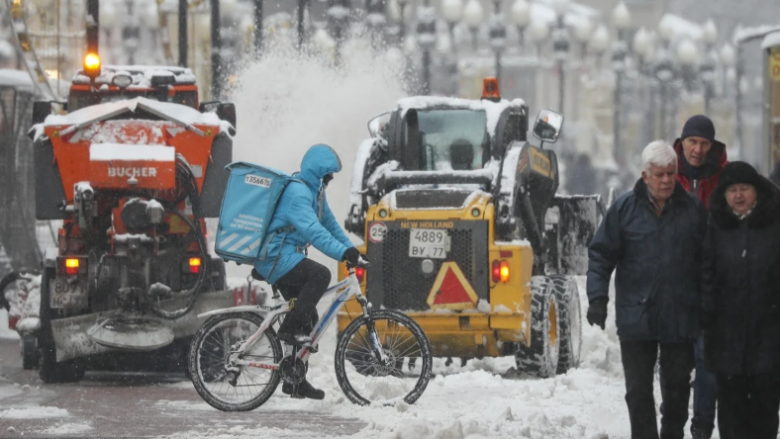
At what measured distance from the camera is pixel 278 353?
35.2 ft

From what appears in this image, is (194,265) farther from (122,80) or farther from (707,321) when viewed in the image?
(707,321)

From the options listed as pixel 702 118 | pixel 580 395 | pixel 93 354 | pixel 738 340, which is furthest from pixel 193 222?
pixel 738 340

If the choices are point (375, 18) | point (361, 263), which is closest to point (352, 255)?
point (361, 263)

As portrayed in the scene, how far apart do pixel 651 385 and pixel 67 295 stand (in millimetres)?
6533

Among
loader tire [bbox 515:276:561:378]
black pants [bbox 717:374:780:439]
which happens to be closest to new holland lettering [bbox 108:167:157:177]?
loader tire [bbox 515:276:561:378]

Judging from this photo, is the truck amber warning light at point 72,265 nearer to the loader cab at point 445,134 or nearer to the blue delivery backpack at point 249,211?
the loader cab at point 445,134

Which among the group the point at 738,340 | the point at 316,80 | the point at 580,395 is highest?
the point at 316,80

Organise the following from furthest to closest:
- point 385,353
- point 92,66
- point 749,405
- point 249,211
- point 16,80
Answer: point 16,80
point 92,66
point 385,353
point 249,211
point 749,405

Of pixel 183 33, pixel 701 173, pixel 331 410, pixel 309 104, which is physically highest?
pixel 183 33

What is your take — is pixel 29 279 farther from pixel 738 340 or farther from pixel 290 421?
pixel 738 340

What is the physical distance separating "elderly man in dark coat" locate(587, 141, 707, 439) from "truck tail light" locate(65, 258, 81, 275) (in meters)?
6.24

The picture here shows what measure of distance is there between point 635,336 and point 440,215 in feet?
17.4

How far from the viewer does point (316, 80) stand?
91.8 ft

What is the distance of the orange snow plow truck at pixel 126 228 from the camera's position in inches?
519
